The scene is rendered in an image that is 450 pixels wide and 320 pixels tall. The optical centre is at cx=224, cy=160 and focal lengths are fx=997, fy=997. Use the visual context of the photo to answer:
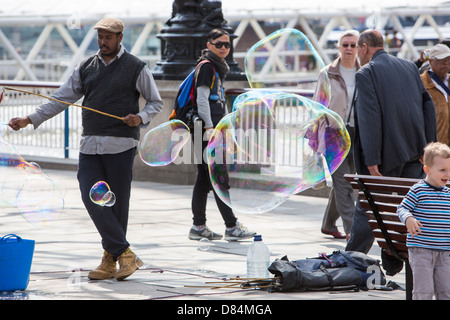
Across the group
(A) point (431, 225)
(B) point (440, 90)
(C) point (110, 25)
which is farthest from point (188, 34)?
(A) point (431, 225)

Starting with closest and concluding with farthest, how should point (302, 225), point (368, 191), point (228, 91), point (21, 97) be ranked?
point (368, 191) → point (302, 225) → point (228, 91) → point (21, 97)

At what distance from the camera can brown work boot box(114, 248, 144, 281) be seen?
23.9ft

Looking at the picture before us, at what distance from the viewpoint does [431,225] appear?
5938mm

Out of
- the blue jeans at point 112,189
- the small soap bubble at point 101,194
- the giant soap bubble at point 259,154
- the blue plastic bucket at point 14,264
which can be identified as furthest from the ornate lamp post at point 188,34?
the blue plastic bucket at point 14,264

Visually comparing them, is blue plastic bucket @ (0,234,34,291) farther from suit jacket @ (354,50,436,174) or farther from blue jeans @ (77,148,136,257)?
suit jacket @ (354,50,436,174)

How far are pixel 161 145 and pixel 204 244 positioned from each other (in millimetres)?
Result: 977

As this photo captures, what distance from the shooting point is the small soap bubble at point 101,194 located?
722 centimetres

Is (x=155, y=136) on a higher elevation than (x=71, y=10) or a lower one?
lower

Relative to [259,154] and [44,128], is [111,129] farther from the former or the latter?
[44,128]

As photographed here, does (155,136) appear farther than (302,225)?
No

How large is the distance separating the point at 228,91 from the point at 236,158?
4.79 metres

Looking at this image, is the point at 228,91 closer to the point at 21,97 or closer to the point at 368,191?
the point at 21,97
